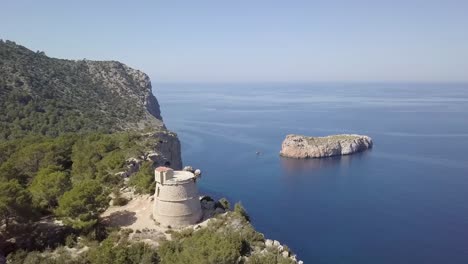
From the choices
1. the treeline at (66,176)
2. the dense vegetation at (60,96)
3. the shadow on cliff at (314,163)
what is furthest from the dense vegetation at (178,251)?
the shadow on cliff at (314,163)

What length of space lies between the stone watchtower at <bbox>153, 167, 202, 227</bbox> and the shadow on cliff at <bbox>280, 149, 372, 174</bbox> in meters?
63.4

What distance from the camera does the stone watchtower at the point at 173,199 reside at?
2911cm

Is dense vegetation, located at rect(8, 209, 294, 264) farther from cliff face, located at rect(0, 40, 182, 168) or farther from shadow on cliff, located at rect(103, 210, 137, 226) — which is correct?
cliff face, located at rect(0, 40, 182, 168)

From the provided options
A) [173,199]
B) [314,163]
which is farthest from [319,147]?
[173,199]

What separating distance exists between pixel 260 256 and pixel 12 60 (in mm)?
74086

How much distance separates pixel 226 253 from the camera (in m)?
24.2

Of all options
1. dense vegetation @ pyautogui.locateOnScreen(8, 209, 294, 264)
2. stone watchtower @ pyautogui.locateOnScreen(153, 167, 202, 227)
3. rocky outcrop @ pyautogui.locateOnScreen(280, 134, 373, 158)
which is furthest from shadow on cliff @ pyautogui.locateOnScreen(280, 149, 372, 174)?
dense vegetation @ pyautogui.locateOnScreen(8, 209, 294, 264)

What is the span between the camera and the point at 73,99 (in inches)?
3246

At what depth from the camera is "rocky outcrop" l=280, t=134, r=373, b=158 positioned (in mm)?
105000

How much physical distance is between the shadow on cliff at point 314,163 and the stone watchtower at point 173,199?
6344 centimetres

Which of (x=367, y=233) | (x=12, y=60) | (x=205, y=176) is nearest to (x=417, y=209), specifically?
(x=367, y=233)

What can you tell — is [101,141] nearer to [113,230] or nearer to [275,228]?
[113,230]

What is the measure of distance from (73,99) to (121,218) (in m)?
58.7

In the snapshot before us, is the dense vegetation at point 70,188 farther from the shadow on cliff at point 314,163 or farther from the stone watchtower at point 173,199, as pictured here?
the shadow on cliff at point 314,163
